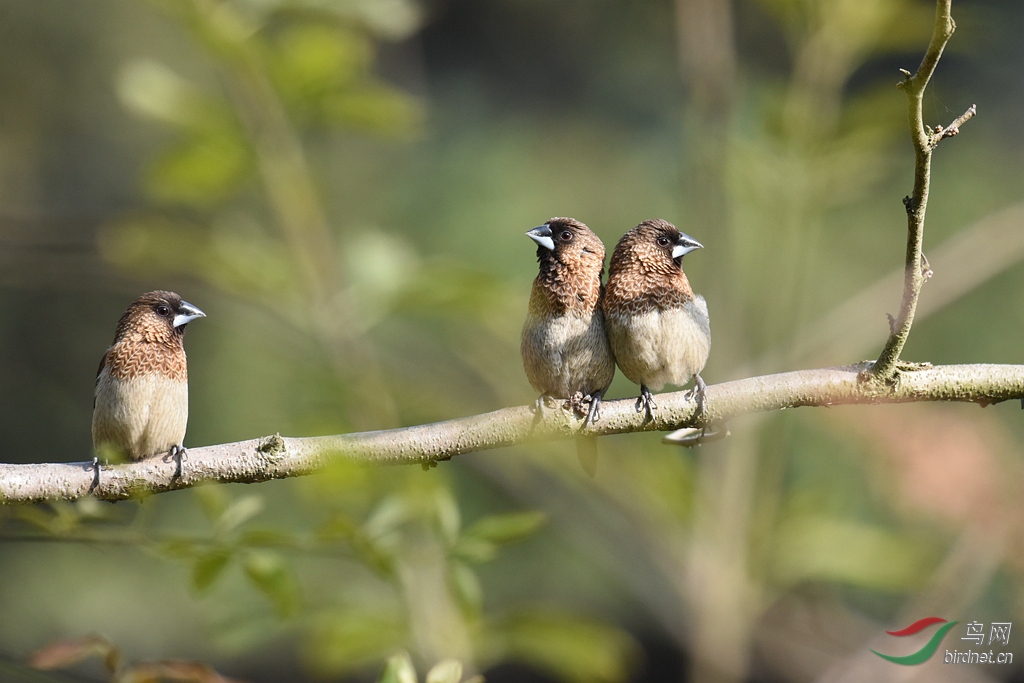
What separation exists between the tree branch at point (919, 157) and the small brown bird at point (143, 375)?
1.67 meters

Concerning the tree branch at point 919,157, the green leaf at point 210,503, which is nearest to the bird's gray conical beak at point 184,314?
the green leaf at point 210,503

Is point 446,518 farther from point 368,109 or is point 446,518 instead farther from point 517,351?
point 517,351

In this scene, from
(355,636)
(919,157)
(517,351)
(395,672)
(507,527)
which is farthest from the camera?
(517,351)

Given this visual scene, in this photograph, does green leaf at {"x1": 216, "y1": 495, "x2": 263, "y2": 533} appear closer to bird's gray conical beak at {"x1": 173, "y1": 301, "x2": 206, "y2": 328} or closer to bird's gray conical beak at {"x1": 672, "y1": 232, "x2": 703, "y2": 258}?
bird's gray conical beak at {"x1": 173, "y1": 301, "x2": 206, "y2": 328}

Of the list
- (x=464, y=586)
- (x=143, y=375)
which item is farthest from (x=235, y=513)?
(x=464, y=586)

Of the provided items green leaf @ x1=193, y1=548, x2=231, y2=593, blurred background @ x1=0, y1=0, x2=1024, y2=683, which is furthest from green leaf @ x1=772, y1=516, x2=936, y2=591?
green leaf @ x1=193, y1=548, x2=231, y2=593

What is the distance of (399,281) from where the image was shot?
3.06m

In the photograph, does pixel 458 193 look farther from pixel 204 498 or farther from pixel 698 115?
pixel 204 498

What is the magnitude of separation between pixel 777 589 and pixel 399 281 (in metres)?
2.59

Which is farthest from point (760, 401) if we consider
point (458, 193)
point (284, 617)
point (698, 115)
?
point (458, 193)

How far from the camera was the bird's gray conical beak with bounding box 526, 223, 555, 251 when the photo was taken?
2209 mm

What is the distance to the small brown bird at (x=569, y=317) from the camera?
2219mm

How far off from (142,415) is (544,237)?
1111 mm

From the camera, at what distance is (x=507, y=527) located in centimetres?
241
